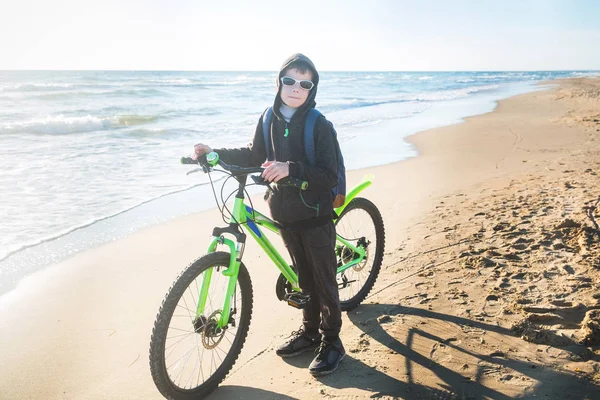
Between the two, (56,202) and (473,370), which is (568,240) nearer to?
(473,370)

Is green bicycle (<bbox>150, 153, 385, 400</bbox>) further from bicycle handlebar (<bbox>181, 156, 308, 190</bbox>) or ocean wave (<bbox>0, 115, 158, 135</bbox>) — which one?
ocean wave (<bbox>0, 115, 158, 135</bbox>)

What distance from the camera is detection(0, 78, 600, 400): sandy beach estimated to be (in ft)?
9.44

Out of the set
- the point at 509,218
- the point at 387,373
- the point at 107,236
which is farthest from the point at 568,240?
the point at 107,236

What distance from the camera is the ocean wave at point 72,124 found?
15.7 metres

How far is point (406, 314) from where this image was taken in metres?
3.63

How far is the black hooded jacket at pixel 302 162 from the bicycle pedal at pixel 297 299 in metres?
0.56

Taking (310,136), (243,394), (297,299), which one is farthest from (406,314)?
(310,136)

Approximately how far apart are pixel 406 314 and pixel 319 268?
1042 millimetres

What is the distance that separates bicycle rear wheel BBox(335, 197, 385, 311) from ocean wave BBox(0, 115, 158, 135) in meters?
14.4

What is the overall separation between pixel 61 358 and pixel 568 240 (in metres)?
4.75

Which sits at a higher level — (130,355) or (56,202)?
(56,202)

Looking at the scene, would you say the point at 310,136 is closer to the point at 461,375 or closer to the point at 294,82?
the point at 294,82

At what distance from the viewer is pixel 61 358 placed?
3350mm

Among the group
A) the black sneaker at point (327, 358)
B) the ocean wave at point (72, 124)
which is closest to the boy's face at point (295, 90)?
the black sneaker at point (327, 358)
